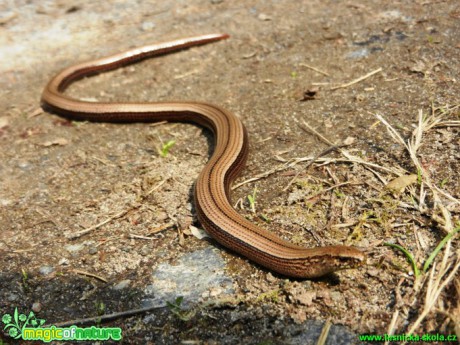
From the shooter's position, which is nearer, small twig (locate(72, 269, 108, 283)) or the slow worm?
the slow worm

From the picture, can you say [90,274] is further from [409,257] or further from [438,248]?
[438,248]

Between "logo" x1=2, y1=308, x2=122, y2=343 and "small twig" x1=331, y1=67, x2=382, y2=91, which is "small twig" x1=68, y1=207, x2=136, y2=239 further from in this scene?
"small twig" x1=331, y1=67, x2=382, y2=91

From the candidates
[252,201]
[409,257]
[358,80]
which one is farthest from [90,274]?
[358,80]

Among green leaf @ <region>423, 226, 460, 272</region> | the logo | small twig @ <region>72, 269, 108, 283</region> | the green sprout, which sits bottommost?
the logo

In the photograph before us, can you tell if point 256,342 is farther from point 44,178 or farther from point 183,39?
point 183,39

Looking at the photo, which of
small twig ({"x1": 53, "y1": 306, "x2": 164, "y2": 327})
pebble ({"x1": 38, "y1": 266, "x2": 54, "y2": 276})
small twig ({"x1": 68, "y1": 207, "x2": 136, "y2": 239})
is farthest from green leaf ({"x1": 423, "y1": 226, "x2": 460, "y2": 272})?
pebble ({"x1": 38, "y1": 266, "x2": 54, "y2": 276})

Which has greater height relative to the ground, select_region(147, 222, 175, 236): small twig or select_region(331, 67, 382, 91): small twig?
select_region(331, 67, 382, 91): small twig

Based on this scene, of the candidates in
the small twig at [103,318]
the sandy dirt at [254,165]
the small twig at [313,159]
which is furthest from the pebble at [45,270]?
the small twig at [313,159]
